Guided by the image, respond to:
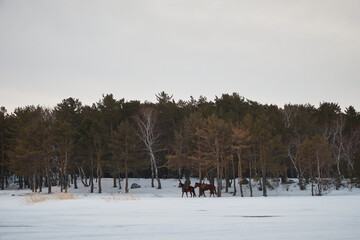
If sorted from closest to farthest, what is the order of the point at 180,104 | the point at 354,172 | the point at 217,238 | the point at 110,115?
the point at 217,238, the point at 354,172, the point at 110,115, the point at 180,104

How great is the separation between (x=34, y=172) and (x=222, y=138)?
95.1 ft

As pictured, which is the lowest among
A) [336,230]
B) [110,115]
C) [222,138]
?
[336,230]

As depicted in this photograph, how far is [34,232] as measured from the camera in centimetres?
835

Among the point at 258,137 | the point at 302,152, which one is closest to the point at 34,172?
the point at 258,137

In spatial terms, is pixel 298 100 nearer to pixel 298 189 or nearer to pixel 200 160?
pixel 298 189

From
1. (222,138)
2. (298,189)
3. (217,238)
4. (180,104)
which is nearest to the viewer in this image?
(217,238)

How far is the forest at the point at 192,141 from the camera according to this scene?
46.3 metres

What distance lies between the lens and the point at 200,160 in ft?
155

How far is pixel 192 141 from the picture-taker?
167 feet

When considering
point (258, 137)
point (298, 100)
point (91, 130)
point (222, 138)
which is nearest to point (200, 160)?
point (222, 138)

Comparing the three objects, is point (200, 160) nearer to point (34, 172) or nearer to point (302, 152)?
point (302, 152)

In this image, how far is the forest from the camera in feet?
152

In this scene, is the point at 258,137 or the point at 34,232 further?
the point at 258,137

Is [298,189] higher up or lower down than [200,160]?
lower down
